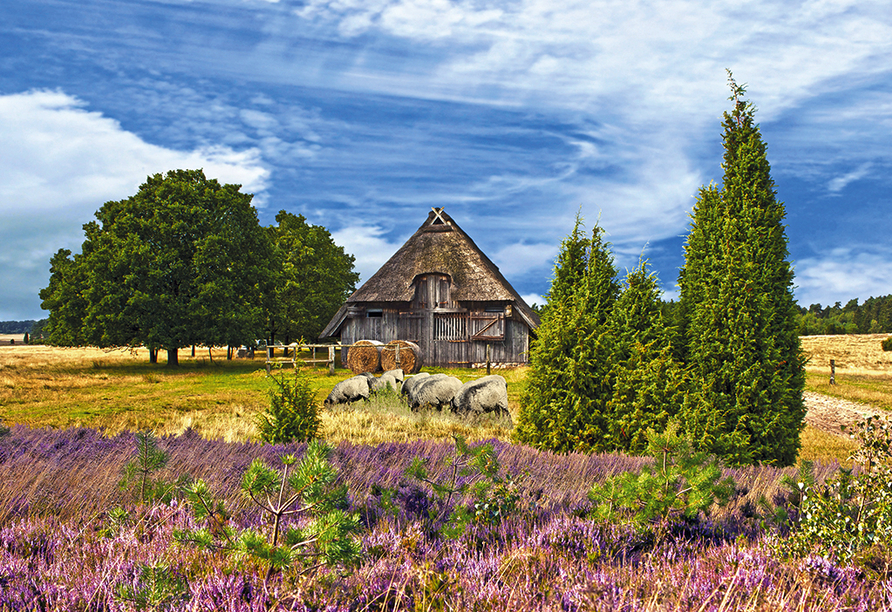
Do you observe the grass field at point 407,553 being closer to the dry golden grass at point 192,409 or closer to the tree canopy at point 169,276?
the dry golden grass at point 192,409

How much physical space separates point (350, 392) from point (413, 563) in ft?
33.0

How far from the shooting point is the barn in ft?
92.5

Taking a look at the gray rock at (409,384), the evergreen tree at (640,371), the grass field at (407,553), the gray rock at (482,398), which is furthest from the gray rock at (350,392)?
the grass field at (407,553)

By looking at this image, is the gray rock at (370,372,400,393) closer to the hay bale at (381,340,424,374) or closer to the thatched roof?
the hay bale at (381,340,424,374)

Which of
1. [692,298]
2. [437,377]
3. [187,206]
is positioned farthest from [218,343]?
[692,298]

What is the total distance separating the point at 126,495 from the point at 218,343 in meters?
27.0

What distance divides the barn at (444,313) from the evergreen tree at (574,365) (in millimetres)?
20373

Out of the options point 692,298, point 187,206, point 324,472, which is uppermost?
point 187,206

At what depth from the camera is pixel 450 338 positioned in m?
28.5

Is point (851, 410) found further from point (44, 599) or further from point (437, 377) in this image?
point (44, 599)

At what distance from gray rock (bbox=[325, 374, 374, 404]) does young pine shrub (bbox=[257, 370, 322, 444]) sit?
451cm

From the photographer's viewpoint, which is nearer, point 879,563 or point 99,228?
point 879,563

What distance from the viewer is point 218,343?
2861 centimetres

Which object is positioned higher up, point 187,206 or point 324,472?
point 187,206
